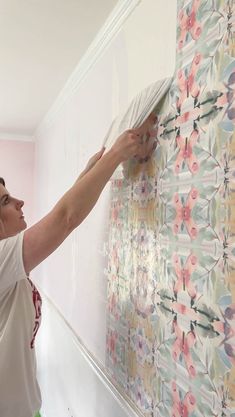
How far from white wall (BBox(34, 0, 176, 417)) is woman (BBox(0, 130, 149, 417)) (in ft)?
0.92

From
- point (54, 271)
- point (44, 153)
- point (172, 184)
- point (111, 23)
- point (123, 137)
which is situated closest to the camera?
point (172, 184)

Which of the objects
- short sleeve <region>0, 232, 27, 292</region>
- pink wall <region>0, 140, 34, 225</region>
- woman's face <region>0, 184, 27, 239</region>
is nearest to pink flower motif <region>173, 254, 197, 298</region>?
short sleeve <region>0, 232, 27, 292</region>

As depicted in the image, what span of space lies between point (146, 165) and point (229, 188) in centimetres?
45

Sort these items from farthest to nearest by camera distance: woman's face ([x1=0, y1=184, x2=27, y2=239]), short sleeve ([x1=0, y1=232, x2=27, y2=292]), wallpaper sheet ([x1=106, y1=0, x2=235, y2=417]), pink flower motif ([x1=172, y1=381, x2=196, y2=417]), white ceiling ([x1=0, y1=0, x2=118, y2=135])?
white ceiling ([x1=0, y1=0, x2=118, y2=135]), woman's face ([x1=0, y1=184, x2=27, y2=239]), short sleeve ([x1=0, y1=232, x2=27, y2=292]), pink flower motif ([x1=172, y1=381, x2=196, y2=417]), wallpaper sheet ([x1=106, y1=0, x2=235, y2=417])

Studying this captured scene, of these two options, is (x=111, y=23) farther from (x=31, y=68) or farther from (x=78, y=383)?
(x=78, y=383)

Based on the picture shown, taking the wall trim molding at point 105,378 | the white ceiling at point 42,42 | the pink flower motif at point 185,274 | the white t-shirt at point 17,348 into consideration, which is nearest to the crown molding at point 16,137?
the white ceiling at point 42,42

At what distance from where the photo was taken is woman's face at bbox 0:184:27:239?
1377mm

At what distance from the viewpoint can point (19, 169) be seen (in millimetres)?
4031

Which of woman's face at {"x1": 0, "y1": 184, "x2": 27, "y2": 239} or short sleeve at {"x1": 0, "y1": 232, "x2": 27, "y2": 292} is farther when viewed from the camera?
woman's face at {"x1": 0, "y1": 184, "x2": 27, "y2": 239}

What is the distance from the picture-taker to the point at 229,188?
0.79m

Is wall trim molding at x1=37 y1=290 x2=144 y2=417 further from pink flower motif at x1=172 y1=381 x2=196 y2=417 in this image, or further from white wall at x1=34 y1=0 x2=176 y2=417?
pink flower motif at x1=172 y1=381 x2=196 y2=417

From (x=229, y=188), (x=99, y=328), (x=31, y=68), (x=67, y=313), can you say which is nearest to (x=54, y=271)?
(x=67, y=313)

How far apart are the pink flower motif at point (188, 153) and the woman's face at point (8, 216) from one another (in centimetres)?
65

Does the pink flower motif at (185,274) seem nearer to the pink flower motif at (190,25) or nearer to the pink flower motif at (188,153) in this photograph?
the pink flower motif at (188,153)
